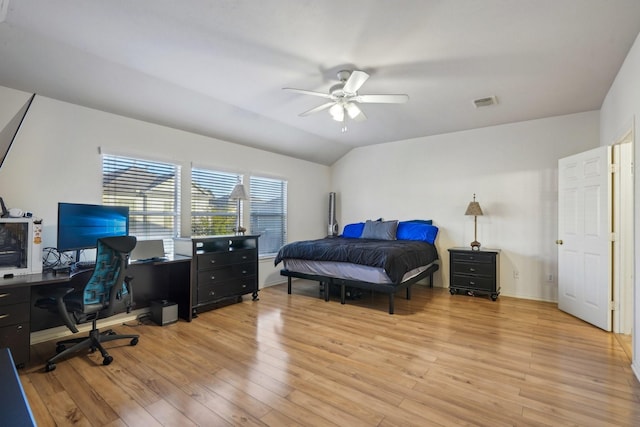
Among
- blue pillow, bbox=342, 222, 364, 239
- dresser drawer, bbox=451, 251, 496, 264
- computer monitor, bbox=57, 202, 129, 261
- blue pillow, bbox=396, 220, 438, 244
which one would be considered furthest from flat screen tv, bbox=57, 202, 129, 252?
dresser drawer, bbox=451, 251, 496, 264

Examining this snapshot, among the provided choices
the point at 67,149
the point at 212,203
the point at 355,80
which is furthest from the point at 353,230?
the point at 67,149

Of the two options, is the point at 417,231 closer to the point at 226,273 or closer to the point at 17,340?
the point at 226,273

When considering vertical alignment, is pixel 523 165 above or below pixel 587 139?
below

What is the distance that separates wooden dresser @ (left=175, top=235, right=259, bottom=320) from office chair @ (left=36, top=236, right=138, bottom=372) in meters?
0.99

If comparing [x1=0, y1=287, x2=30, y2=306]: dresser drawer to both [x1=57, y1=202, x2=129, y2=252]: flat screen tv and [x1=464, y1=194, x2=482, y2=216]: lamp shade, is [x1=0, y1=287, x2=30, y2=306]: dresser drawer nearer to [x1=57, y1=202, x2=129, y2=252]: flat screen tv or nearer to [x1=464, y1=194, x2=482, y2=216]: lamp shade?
[x1=57, y1=202, x2=129, y2=252]: flat screen tv

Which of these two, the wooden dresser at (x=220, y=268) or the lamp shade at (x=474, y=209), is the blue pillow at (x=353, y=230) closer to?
the lamp shade at (x=474, y=209)

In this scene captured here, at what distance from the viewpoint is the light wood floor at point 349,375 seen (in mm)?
1895

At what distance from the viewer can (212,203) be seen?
4664 millimetres

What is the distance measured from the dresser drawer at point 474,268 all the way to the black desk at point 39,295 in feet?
12.6

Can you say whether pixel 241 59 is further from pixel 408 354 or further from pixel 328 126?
pixel 408 354

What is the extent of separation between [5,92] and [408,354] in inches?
172

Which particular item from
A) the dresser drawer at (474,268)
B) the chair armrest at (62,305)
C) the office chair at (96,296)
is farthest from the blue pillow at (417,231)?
the chair armrest at (62,305)

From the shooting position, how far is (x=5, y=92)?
9.18 feet

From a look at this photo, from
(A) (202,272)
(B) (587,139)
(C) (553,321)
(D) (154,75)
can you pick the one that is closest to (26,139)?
(D) (154,75)
